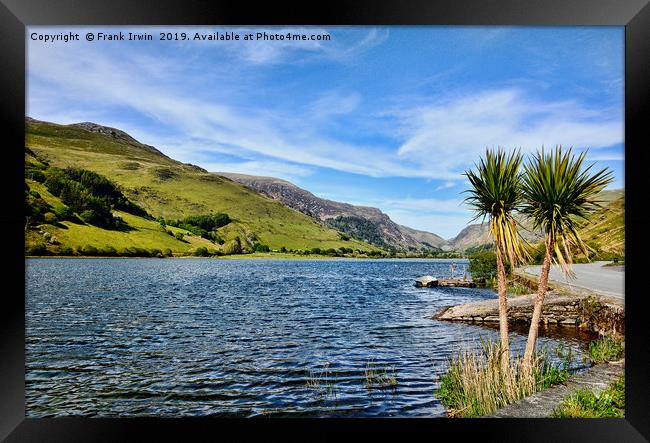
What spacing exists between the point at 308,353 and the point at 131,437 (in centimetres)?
890

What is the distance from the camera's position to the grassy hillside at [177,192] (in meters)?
91.6

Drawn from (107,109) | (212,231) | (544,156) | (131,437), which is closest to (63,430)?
(131,437)

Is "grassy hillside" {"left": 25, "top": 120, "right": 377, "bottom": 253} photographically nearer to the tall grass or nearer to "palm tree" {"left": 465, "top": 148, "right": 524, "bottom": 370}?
the tall grass

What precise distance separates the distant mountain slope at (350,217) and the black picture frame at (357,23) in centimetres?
5083

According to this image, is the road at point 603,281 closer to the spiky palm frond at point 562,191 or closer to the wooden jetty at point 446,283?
the spiky palm frond at point 562,191

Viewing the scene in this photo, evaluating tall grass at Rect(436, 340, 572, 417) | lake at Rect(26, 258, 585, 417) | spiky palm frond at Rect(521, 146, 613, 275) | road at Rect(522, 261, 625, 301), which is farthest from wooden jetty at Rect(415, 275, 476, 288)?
spiky palm frond at Rect(521, 146, 613, 275)

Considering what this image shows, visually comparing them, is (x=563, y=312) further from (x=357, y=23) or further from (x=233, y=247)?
(x=233, y=247)

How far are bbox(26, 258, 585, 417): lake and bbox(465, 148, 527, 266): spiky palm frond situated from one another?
3.51 m

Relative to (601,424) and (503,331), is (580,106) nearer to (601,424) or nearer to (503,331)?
(503,331)

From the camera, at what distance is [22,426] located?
21.3 feet

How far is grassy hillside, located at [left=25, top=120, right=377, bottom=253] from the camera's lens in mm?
91625

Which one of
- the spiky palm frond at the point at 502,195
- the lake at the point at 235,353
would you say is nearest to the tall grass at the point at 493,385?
the lake at the point at 235,353

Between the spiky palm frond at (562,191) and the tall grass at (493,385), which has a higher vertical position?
the spiky palm frond at (562,191)

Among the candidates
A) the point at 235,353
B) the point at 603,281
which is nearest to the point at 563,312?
the point at 603,281
